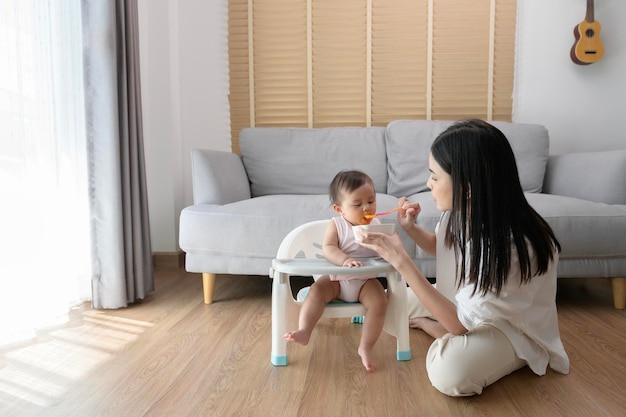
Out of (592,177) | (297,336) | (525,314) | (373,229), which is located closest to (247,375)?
(297,336)

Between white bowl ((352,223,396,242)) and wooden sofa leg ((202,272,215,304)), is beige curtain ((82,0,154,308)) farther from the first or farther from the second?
white bowl ((352,223,396,242))

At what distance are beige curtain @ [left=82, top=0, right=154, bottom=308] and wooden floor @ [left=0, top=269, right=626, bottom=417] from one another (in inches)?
6.4

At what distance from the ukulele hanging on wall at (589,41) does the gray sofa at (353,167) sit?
62 centimetres

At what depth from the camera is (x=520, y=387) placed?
4.41 feet

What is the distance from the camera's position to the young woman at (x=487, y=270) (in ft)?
4.17

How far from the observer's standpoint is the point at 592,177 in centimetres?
236

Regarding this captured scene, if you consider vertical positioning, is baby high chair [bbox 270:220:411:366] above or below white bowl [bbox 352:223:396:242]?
below

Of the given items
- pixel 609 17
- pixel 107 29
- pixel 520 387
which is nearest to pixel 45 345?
pixel 107 29

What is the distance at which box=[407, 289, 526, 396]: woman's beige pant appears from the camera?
1270 millimetres

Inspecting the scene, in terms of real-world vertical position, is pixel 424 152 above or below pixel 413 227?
above

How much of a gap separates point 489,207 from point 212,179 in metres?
1.46

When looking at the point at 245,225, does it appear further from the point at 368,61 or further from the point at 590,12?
the point at 590,12

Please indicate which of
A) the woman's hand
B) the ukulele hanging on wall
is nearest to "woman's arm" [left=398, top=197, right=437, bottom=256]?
the woman's hand

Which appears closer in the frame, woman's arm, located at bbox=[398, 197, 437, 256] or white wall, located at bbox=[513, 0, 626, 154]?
woman's arm, located at bbox=[398, 197, 437, 256]
